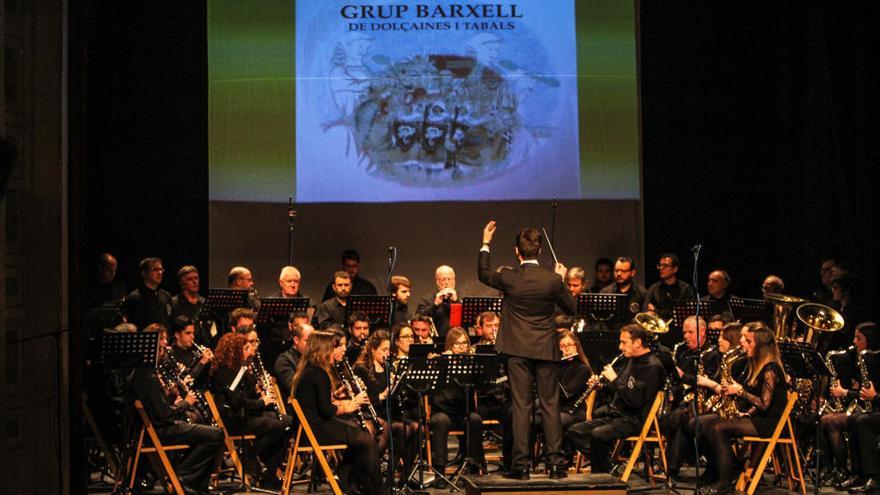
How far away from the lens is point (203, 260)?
1184 centimetres

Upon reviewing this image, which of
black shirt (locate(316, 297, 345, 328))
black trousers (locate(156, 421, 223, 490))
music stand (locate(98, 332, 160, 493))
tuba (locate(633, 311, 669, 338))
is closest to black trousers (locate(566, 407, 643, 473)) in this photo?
tuba (locate(633, 311, 669, 338))

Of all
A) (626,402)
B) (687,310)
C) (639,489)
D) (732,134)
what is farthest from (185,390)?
(732,134)

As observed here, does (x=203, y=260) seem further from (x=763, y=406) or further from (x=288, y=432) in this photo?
(x=763, y=406)

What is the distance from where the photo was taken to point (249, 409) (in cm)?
872

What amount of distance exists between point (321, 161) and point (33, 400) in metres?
5.78

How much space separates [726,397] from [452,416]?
2.07 meters

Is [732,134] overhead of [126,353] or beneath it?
overhead

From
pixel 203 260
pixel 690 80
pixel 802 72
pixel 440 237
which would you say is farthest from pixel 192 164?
pixel 802 72

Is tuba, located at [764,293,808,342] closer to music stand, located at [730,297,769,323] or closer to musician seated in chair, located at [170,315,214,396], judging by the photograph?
music stand, located at [730,297,769,323]

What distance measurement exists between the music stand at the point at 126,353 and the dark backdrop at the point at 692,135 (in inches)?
150

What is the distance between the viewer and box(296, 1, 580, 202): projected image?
39.1 ft

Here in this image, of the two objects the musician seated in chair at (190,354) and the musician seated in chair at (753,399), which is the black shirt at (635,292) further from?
the musician seated in chair at (190,354)

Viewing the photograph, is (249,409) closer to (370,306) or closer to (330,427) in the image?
(330,427)

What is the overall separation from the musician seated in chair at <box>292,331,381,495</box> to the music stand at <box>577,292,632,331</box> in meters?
2.32
